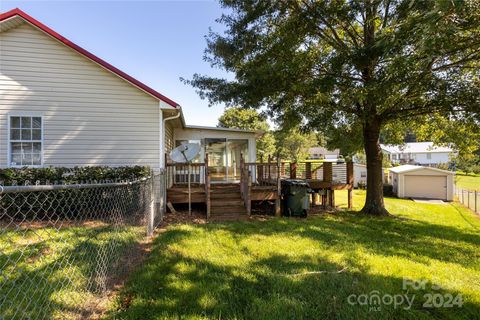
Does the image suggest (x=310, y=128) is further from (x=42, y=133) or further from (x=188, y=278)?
(x=42, y=133)

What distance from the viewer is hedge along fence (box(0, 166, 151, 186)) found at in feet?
22.4

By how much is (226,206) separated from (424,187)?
16.9 m

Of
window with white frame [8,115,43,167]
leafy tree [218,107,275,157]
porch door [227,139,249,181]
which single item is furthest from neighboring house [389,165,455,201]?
window with white frame [8,115,43,167]

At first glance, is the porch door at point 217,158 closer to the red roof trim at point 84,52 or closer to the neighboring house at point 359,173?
the red roof trim at point 84,52

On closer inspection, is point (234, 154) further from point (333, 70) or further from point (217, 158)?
point (333, 70)

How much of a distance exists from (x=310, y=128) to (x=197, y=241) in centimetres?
568

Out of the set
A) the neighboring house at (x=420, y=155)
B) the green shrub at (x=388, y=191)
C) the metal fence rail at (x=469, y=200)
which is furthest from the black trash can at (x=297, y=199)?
the neighboring house at (x=420, y=155)

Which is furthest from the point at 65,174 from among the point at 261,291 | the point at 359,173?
the point at 359,173

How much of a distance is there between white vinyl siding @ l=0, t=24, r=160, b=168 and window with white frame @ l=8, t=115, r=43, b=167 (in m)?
0.17

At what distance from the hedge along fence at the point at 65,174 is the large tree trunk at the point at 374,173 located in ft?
26.1

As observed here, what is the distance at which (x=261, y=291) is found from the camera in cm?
316

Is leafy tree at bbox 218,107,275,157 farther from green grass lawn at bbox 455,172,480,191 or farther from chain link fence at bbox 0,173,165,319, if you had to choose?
chain link fence at bbox 0,173,165,319

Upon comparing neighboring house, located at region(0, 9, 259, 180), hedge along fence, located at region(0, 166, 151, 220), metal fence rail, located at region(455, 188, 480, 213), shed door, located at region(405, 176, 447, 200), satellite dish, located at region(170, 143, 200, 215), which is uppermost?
neighboring house, located at region(0, 9, 259, 180)

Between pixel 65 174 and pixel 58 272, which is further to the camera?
pixel 65 174
